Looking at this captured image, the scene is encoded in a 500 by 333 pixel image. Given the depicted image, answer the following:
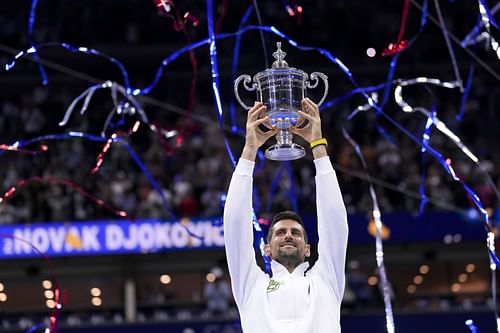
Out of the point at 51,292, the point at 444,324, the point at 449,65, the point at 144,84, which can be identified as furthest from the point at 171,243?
the point at 449,65

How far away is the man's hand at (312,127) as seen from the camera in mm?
3918

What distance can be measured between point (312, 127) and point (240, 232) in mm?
497

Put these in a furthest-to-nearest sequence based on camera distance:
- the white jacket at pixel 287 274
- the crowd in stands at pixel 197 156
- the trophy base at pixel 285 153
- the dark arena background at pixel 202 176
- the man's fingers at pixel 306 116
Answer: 1. the crowd in stands at pixel 197 156
2. the dark arena background at pixel 202 176
3. the trophy base at pixel 285 153
4. the man's fingers at pixel 306 116
5. the white jacket at pixel 287 274

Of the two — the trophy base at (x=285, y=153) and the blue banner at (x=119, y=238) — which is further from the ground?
the blue banner at (x=119, y=238)

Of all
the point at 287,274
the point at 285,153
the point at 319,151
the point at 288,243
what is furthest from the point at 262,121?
the point at 287,274

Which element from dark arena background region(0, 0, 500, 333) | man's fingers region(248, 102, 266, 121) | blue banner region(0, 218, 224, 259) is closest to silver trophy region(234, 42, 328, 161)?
man's fingers region(248, 102, 266, 121)

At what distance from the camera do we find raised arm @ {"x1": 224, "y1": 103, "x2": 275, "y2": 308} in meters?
3.87

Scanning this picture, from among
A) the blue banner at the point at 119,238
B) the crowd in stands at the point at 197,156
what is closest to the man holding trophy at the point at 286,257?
the crowd in stands at the point at 197,156

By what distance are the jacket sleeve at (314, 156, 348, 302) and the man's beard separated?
92 mm

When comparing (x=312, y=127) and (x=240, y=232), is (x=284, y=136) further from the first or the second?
(x=240, y=232)

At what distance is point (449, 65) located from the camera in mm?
17812

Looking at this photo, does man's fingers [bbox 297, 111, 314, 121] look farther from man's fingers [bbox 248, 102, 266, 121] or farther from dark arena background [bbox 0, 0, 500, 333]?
dark arena background [bbox 0, 0, 500, 333]

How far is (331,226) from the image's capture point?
3875 mm

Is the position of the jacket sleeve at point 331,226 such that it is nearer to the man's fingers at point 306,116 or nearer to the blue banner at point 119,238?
the man's fingers at point 306,116
